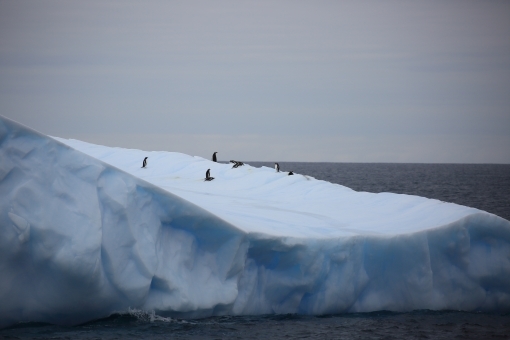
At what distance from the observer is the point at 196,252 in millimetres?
11766

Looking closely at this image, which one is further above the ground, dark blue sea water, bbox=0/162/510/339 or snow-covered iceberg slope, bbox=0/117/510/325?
snow-covered iceberg slope, bbox=0/117/510/325

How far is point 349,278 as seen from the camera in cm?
1252

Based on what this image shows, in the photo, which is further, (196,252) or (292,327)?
(196,252)

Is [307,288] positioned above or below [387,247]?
below

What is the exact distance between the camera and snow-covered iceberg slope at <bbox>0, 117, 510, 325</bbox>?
1014cm

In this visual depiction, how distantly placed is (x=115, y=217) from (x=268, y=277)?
3361mm

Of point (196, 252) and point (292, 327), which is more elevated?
point (196, 252)

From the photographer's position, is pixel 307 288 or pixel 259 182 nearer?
pixel 307 288

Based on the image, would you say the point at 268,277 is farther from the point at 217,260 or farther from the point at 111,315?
the point at 111,315

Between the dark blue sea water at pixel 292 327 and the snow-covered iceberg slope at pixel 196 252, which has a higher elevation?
the snow-covered iceberg slope at pixel 196 252

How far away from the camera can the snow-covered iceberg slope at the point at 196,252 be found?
33.3ft

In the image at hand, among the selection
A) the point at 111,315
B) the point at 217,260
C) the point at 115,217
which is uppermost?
the point at 115,217

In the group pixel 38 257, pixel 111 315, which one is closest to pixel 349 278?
pixel 111 315

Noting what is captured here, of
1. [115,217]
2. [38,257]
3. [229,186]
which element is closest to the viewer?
[38,257]
